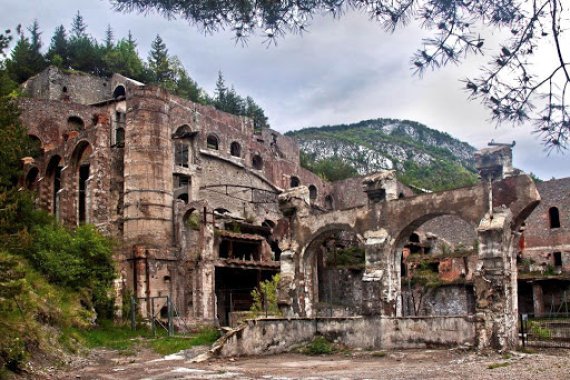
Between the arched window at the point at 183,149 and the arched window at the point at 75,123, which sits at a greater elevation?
the arched window at the point at 75,123

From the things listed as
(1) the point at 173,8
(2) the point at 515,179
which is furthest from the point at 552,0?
(2) the point at 515,179

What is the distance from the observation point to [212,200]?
134ft

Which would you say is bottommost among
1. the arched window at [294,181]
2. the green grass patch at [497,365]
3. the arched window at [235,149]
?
the green grass patch at [497,365]

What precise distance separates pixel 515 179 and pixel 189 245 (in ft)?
55.5

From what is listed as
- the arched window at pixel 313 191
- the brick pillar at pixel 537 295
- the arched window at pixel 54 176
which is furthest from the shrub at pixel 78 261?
the arched window at pixel 313 191

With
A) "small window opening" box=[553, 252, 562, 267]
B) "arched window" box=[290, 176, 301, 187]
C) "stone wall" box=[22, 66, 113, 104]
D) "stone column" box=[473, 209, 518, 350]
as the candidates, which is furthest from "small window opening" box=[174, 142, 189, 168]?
"stone column" box=[473, 209, 518, 350]

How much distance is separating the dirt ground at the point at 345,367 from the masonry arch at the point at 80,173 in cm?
1669

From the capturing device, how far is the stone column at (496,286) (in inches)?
719

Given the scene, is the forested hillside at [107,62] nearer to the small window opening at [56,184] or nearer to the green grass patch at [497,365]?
the small window opening at [56,184]

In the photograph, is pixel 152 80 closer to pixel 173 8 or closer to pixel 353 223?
pixel 353 223

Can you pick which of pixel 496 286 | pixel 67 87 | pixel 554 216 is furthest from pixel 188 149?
pixel 496 286

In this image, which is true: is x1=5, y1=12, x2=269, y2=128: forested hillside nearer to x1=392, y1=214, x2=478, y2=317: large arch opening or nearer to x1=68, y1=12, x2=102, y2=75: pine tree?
x1=68, y1=12, x2=102, y2=75: pine tree

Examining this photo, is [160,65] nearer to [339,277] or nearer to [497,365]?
[339,277]

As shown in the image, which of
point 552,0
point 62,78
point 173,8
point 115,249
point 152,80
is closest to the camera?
point 552,0
